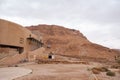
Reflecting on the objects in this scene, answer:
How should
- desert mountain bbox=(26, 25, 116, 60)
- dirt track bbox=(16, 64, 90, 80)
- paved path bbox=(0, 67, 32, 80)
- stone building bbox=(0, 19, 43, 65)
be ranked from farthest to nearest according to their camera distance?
desert mountain bbox=(26, 25, 116, 60) → stone building bbox=(0, 19, 43, 65) → dirt track bbox=(16, 64, 90, 80) → paved path bbox=(0, 67, 32, 80)

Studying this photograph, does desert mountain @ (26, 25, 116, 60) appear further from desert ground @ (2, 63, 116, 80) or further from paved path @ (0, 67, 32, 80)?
paved path @ (0, 67, 32, 80)

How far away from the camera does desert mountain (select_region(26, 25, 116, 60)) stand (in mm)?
93625

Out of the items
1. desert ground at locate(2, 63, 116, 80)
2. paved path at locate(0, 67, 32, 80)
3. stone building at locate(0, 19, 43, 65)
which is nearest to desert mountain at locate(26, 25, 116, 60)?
stone building at locate(0, 19, 43, 65)

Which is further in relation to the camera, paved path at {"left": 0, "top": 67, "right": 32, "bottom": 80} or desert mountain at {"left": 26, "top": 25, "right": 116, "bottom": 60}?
desert mountain at {"left": 26, "top": 25, "right": 116, "bottom": 60}

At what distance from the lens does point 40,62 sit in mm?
45562

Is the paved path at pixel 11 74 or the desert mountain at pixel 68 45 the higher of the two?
the desert mountain at pixel 68 45

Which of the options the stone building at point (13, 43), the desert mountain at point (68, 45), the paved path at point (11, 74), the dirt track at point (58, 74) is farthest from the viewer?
the desert mountain at point (68, 45)

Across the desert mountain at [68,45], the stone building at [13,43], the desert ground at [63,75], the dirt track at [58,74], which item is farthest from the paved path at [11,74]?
the desert mountain at [68,45]

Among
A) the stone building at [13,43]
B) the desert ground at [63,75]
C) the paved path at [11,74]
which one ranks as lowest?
the desert ground at [63,75]

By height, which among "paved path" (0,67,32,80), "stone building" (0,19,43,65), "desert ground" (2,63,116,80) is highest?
"stone building" (0,19,43,65)

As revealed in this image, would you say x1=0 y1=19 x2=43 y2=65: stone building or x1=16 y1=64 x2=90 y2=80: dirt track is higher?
x1=0 y1=19 x2=43 y2=65: stone building

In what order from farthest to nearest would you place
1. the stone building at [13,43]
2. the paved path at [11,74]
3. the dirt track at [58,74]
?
the stone building at [13,43] < the dirt track at [58,74] < the paved path at [11,74]

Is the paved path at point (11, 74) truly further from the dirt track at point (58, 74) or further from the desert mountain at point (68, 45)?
the desert mountain at point (68, 45)

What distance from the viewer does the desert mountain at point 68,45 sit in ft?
307
